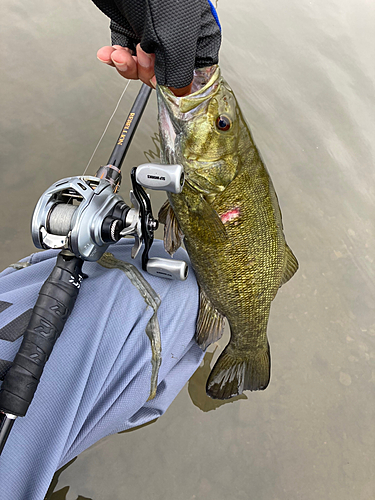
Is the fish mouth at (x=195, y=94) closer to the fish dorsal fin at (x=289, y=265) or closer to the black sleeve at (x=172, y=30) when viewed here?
the black sleeve at (x=172, y=30)

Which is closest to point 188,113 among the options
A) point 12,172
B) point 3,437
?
point 3,437

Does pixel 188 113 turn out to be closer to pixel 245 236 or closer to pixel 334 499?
pixel 245 236

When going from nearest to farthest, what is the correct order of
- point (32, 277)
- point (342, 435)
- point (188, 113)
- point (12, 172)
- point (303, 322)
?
1. point (188, 113)
2. point (32, 277)
3. point (342, 435)
4. point (303, 322)
5. point (12, 172)

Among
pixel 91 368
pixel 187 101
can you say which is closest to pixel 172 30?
pixel 187 101

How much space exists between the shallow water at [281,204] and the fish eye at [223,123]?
1257 mm

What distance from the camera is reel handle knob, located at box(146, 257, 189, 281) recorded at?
1212mm

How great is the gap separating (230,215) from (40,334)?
73 centimetres

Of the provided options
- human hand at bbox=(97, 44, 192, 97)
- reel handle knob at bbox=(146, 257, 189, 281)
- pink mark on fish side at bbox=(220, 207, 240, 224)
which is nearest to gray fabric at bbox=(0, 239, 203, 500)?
reel handle knob at bbox=(146, 257, 189, 281)

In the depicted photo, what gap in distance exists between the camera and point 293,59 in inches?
121

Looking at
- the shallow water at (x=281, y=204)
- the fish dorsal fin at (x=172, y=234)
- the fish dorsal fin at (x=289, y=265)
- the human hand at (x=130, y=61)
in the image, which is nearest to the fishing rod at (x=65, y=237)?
the fish dorsal fin at (x=172, y=234)

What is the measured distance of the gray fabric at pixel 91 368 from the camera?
3.06 feet

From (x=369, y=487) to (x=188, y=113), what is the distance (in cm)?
199

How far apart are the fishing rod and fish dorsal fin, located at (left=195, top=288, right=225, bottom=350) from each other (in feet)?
1.46

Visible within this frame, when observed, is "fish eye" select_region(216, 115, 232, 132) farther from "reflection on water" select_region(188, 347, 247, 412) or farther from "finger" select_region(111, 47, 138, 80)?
"reflection on water" select_region(188, 347, 247, 412)
